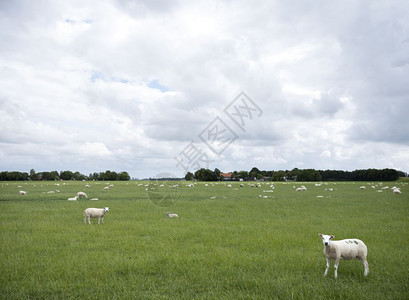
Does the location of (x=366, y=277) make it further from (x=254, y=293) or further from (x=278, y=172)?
(x=278, y=172)

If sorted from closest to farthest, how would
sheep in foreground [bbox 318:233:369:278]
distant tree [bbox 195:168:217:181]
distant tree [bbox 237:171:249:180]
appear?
1. sheep in foreground [bbox 318:233:369:278]
2. distant tree [bbox 195:168:217:181]
3. distant tree [bbox 237:171:249:180]

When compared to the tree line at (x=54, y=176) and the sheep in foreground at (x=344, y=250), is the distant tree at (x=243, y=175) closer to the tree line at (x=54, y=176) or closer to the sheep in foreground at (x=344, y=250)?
the tree line at (x=54, y=176)

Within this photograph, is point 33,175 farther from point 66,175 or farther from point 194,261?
point 194,261

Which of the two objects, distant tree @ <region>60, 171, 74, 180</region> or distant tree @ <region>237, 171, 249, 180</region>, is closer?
distant tree @ <region>60, 171, 74, 180</region>

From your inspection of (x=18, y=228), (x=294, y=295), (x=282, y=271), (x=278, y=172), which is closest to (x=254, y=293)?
(x=294, y=295)

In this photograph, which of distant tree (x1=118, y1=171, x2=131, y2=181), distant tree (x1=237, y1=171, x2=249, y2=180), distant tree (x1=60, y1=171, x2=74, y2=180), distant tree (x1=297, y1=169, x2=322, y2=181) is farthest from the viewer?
distant tree (x1=237, y1=171, x2=249, y2=180)

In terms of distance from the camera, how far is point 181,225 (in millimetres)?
17266

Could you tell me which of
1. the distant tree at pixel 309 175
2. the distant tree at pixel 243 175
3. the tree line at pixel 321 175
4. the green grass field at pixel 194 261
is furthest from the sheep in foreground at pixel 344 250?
the distant tree at pixel 243 175

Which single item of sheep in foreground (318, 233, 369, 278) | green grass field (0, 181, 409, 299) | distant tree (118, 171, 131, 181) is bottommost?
green grass field (0, 181, 409, 299)

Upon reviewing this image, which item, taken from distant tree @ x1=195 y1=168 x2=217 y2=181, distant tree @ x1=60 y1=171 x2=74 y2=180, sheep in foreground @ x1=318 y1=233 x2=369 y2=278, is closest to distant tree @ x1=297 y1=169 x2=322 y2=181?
distant tree @ x1=195 y1=168 x2=217 y2=181

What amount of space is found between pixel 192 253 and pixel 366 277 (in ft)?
19.2

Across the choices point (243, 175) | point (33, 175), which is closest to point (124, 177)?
point (33, 175)

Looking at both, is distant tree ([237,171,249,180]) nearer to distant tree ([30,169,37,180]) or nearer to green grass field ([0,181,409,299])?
distant tree ([30,169,37,180])

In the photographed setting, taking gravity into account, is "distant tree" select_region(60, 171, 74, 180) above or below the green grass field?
above
